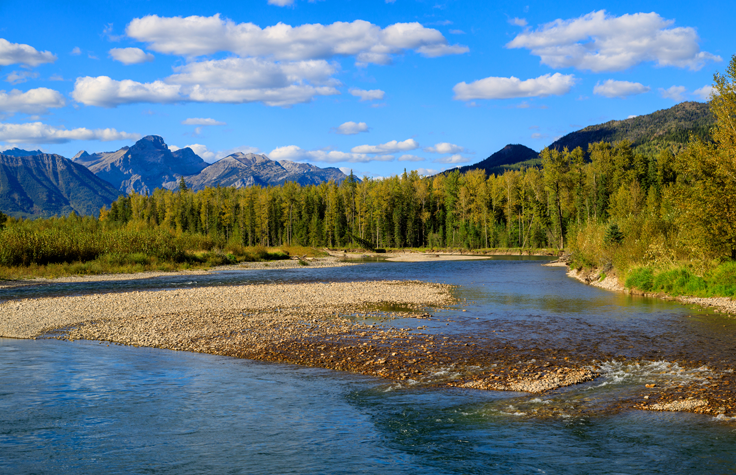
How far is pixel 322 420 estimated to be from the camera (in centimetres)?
1227

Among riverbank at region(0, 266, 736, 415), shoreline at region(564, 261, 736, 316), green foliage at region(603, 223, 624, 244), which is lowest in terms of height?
riverbank at region(0, 266, 736, 415)

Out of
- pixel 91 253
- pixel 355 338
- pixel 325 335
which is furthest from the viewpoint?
pixel 91 253

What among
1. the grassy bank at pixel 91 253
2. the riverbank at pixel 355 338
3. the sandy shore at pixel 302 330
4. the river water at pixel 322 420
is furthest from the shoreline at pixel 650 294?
the grassy bank at pixel 91 253

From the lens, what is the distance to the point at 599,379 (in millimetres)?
15109

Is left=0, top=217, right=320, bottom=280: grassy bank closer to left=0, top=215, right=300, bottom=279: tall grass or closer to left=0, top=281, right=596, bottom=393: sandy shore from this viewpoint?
left=0, top=215, right=300, bottom=279: tall grass

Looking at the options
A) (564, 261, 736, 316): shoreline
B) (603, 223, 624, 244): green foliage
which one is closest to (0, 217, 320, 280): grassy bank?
(564, 261, 736, 316): shoreline

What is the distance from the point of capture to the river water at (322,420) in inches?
395

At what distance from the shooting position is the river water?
1004 centimetres

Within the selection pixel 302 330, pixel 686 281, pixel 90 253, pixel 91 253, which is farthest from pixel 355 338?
pixel 91 253

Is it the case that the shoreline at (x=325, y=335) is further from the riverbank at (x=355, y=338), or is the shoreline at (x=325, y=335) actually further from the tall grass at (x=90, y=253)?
the tall grass at (x=90, y=253)

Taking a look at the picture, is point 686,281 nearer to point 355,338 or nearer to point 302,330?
point 355,338

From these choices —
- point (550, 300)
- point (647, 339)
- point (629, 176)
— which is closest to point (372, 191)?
point (629, 176)

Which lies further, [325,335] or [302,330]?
[302,330]

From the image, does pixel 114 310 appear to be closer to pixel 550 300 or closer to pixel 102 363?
pixel 102 363
